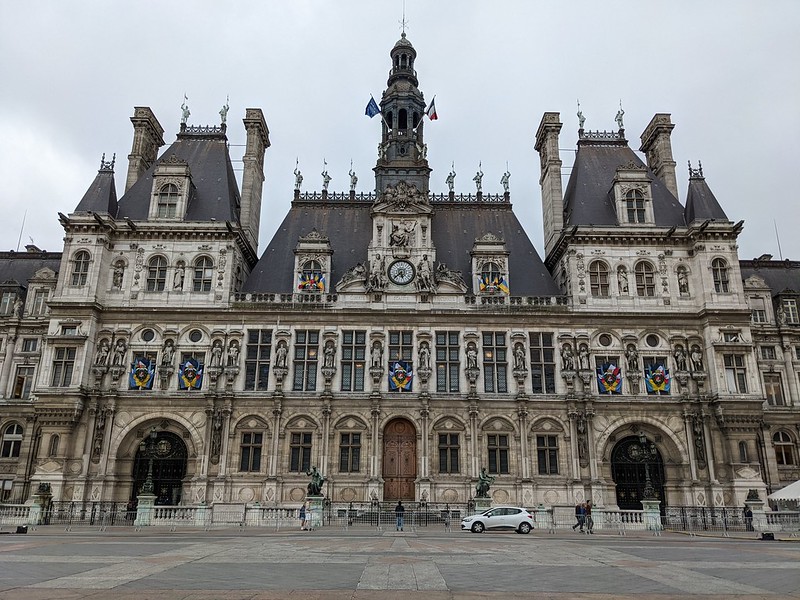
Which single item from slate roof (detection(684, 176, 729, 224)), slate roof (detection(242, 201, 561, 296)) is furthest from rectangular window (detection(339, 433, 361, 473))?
slate roof (detection(684, 176, 729, 224))

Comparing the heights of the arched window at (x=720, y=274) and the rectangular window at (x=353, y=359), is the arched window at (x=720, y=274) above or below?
above

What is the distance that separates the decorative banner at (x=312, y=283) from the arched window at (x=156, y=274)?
9277 millimetres

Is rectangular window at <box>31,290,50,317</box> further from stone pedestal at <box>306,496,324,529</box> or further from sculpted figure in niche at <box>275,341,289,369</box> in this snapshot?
stone pedestal at <box>306,496,324,529</box>

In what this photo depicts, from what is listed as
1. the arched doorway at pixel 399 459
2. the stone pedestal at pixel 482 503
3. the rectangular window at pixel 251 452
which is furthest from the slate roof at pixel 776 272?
the rectangular window at pixel 251 452

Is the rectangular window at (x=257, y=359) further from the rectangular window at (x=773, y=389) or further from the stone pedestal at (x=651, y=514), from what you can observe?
the rectangular window at (x=773, y=389)

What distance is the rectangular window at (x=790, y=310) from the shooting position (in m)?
48.2

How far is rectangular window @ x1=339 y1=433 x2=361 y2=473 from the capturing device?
39.0 meters

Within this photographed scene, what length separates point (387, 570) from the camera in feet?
45.3

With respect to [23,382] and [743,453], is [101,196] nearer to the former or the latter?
[23,382]

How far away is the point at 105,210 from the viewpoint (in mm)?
43312

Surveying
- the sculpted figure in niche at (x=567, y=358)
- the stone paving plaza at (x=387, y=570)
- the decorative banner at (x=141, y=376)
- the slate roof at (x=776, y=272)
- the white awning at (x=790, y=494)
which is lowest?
the stone paving plaza at (x=387, y=570)

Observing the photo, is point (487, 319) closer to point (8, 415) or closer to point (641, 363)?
point (641, 363)

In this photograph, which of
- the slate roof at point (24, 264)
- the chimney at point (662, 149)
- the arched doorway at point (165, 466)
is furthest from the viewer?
the slate roof at point (24, 264)

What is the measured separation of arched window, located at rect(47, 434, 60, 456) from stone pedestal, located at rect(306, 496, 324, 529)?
17.3 metres
